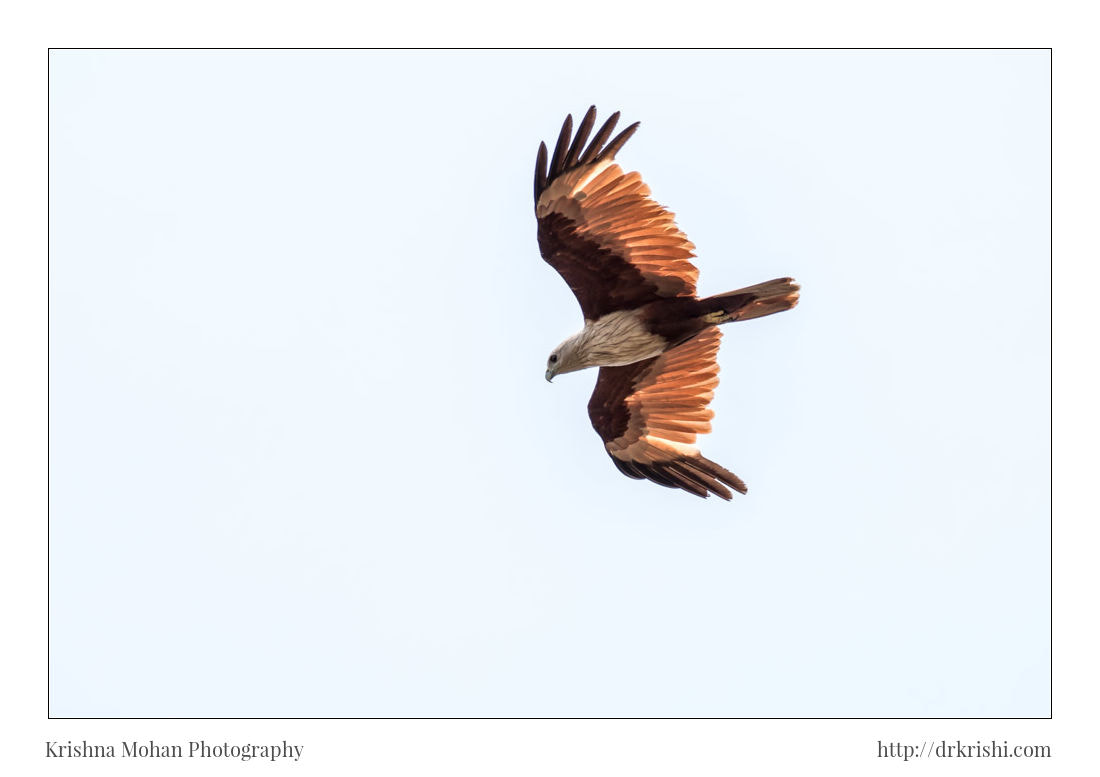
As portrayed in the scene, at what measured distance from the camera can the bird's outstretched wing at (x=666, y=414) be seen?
1099 cm

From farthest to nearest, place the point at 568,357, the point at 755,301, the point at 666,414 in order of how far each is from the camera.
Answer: the point at 666,414 → the point at 568,357 → the point at 755,301

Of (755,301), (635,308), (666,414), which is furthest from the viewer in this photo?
(666,414)

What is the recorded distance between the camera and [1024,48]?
39.2 ft

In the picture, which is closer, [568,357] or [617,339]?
[617,339]

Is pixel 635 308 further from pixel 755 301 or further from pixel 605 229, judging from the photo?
pixel 755 301

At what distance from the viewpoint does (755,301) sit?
32.6 ft

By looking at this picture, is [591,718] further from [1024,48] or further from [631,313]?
[1024,48]

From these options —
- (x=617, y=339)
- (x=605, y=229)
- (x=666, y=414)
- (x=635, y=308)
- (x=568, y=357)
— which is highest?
(x=605, y=229)

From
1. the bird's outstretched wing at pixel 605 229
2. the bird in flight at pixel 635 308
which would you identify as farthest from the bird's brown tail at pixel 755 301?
the bird's outstretched wing at pixel 605 229

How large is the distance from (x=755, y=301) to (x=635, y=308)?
101cm

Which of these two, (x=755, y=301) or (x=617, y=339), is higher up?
(x=755, y=301)

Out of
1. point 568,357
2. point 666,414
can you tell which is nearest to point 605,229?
point 568,357

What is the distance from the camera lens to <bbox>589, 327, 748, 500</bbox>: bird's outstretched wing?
11.0 metres

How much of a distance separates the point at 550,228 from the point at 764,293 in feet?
5.46
